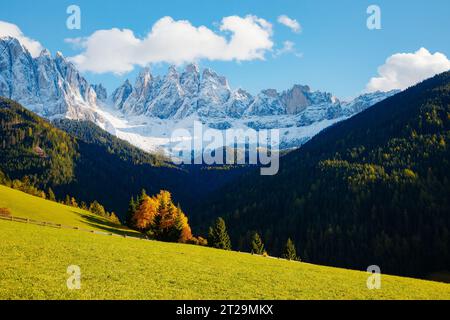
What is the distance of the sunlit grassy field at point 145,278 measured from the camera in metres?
28.9

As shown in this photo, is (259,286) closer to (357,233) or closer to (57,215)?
(57,215)

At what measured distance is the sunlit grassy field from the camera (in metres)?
28.9

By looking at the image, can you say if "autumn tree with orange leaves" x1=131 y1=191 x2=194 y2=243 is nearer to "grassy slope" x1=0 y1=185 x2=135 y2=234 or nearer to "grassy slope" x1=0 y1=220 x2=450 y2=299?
"grassy slope" x1=0 y1=185 x2=135 y2=234

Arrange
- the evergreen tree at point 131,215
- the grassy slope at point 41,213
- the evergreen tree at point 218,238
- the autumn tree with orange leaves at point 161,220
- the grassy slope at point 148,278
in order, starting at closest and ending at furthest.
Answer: the grassy slope at point 148,278 < the grassy slope at point 41,213 < the autumn tree with orange leaves at point 161,220 < the evergreen tree at point 218,238 < the evergreen tree at point 131,215

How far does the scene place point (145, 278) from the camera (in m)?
34.8

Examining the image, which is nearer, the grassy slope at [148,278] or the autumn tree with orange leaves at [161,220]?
the grassy slope at [148,278]

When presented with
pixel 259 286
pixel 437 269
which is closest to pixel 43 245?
pixel 259 286

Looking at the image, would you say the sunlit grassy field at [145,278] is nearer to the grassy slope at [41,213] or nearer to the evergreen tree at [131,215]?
the grassy slope at [41,213]

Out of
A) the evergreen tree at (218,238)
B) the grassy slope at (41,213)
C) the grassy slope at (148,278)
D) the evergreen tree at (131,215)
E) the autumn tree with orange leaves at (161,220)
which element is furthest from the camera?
the evergreen tree at (131,215)

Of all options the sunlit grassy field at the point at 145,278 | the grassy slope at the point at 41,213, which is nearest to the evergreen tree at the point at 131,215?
the grassy slope at the point at 41,213

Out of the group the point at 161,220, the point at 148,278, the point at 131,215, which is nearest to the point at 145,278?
the point at 148,278

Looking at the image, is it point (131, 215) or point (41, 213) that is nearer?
point (41, 213)

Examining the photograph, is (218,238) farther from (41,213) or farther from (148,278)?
(148,278)

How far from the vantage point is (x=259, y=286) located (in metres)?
35.0
